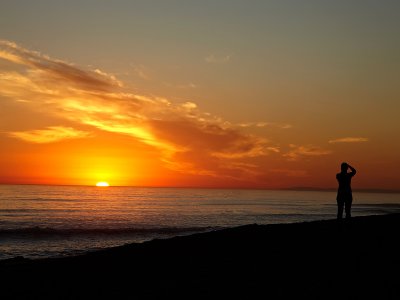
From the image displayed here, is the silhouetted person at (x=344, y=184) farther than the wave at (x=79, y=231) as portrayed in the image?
No

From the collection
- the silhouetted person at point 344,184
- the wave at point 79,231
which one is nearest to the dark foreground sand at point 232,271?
the silhouetted person at point 344,184

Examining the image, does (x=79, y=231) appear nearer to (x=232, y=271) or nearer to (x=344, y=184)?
(x=344, y=184)

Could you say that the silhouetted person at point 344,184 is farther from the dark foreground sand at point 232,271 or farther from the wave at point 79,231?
the wave at point 79,231

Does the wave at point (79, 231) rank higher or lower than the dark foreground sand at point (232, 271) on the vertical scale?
lower

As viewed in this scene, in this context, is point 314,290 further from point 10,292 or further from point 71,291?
point 10,292

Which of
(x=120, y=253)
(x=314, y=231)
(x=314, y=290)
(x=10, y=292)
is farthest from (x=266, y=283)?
(x=314, y=231)

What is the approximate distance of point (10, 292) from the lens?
923 cm

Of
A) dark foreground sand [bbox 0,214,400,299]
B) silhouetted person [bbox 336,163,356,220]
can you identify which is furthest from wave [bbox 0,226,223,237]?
silhouetted person [bbox 336,163,356,220]

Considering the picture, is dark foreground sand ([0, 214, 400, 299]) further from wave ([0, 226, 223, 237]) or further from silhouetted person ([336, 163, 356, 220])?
wave ([0, 226, 223, 237])

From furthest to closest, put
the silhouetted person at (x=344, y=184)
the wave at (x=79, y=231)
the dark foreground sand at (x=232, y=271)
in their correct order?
the wave at (x=79, y=231), the silhouetted person at (x=344, y=184), the dark foreground sand at (x=232, y=271)

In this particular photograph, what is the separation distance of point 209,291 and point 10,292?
471 centimetres

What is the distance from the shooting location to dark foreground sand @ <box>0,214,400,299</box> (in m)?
8.02

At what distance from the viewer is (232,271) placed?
9812mm

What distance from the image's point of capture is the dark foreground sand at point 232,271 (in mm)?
8016
